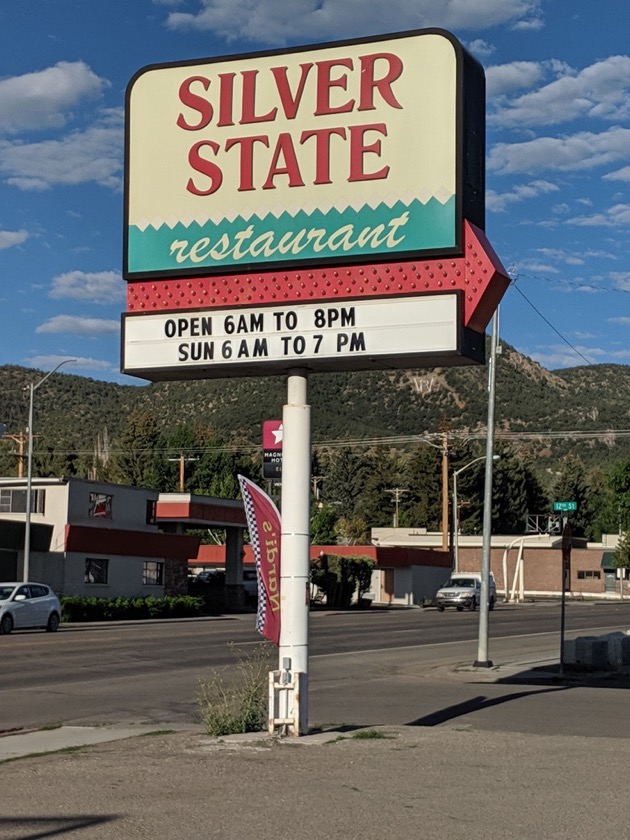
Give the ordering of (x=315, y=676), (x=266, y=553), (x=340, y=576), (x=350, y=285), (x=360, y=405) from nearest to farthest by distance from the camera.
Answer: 1. (x=266, y=553)
2. (x=350, y=285)
3. (x=315, y=676)
4. (x=340, y=576)
5. (x=360, y=405)

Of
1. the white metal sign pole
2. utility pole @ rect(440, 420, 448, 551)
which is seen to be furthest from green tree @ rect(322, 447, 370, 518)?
the white metal sign pole

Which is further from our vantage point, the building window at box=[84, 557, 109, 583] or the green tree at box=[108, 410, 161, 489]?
the green tree at box=[108, 410, 161, 489]

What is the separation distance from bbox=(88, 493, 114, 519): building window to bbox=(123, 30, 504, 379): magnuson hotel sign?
40493mm

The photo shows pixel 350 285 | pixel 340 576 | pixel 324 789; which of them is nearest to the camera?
pixel 324 789

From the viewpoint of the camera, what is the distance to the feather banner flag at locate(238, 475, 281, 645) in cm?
1237

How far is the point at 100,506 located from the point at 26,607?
19.3m

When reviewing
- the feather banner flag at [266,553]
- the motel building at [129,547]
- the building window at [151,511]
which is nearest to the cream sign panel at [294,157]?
the feather banner flag at [266,553]

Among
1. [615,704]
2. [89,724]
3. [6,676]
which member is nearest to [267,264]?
[89,724]

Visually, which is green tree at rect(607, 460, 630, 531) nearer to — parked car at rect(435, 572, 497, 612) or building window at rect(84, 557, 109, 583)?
parked car at rect(435, 572, 497, 612)

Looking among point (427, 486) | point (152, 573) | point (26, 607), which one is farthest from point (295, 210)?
point (427, 486)

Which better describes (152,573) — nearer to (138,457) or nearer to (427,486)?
(138,457)

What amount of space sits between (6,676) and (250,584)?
45.1 meters

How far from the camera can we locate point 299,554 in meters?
12.3

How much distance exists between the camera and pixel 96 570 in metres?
52.6
